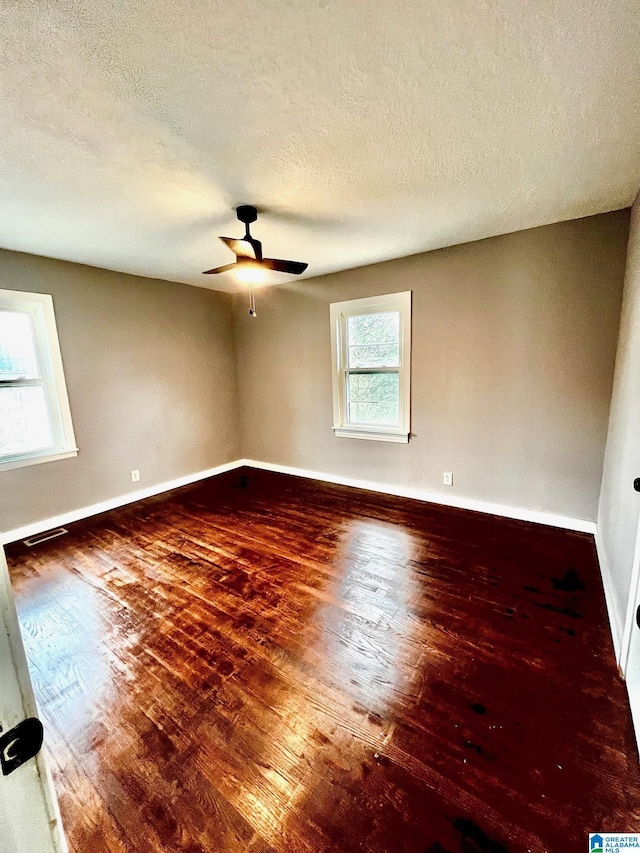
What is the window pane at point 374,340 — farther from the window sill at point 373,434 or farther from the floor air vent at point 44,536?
the floor air vent at point 44,536

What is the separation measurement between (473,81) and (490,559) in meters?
2.59

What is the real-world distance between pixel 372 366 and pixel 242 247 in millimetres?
1890

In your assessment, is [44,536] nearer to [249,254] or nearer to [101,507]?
[101,507]

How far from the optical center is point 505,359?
2855 mm

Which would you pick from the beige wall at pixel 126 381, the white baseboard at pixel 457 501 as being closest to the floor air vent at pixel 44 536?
the beige wall at pixel 126 381

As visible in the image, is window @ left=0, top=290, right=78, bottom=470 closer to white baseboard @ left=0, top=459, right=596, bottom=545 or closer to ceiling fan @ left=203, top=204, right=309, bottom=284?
white baseboard @ left=0, top=459, right=596, bottom=545

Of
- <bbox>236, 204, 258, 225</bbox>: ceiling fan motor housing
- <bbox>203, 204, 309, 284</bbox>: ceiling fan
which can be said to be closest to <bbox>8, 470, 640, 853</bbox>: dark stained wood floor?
<bbox>203, 204, 309, 284</bbox>: ceiling fan

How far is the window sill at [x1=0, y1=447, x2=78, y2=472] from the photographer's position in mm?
2855

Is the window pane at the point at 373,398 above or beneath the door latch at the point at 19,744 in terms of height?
above

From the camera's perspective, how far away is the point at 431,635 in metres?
1.78

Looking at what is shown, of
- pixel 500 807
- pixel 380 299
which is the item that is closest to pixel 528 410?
pixel 380 299

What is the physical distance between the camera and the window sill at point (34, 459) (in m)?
2.86

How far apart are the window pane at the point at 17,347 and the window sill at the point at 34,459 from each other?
2.31 feet

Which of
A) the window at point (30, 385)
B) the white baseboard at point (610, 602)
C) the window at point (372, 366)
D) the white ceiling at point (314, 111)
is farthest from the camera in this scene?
the window at point (372, 366)
